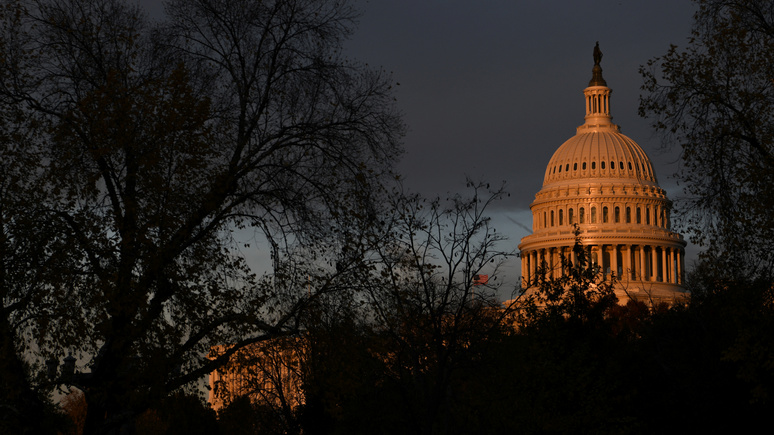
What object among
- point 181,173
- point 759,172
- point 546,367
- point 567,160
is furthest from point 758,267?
point 567,160

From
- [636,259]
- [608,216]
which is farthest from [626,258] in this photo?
[608,216]

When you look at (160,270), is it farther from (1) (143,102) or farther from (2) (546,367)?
(2) (546,367)

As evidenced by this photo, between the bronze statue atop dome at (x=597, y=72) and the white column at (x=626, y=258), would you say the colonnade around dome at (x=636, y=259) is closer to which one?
the white column at (x=626, y=258)

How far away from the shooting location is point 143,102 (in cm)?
2164

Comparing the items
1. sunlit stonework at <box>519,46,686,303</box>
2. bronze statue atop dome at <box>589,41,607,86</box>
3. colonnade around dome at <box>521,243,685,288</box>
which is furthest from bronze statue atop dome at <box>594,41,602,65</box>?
colonnade around dome at <box>521,243,685,288</box>

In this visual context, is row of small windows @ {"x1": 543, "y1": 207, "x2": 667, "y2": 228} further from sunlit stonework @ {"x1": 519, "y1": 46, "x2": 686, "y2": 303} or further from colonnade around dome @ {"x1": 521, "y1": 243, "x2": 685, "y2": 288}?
colonnade around dome @ {"x1": 521, "y1": 243, "x2": 685, "y2": 288}

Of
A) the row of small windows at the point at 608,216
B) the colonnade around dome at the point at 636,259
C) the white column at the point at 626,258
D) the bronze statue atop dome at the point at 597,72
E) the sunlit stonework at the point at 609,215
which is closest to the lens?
the white column at the point at 626,258

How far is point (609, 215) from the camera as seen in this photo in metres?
174

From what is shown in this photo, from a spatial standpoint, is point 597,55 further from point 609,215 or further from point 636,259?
point 636,259

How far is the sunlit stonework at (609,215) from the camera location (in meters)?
169

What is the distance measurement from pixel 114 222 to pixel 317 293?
403 centimetres

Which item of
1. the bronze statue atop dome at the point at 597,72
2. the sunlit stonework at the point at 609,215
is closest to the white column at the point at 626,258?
the sunlit stonework at the point at 609,215

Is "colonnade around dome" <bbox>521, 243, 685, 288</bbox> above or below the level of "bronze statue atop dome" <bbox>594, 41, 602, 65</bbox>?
below

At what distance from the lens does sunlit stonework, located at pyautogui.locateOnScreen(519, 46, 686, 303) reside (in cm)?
16938
